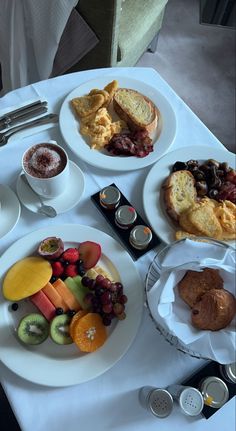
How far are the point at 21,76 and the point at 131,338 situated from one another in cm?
128

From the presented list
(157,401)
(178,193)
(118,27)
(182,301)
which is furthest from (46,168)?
(118,27)

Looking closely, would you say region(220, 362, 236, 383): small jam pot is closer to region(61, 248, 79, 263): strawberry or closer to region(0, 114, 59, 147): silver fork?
region(61, 248, 79, 263): strawberry

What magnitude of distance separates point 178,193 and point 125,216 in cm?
16

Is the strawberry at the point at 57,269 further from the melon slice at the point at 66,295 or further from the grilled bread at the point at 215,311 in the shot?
the grilled bread at the point at 215,311

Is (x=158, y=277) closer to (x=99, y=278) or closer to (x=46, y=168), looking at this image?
(x=99, y=278)

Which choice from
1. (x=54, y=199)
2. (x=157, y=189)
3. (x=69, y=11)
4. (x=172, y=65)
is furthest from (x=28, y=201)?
(x=172, y=65)

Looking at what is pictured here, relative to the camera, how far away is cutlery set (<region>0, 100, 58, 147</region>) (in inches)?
43.1

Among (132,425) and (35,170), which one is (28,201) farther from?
(132,425)

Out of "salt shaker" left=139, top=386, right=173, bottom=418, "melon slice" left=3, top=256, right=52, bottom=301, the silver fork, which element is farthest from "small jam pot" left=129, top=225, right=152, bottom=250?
the silver fork

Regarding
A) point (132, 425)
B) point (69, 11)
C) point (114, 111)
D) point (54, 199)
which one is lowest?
point (132, 425)

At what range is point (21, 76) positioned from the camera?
65.4 inches

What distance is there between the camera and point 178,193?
102 centimetres

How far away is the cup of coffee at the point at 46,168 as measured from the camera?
3.08 feet

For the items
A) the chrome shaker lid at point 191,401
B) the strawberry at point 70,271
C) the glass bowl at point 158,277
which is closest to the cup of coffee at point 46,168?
the strawberry at point 70,271
